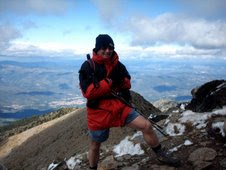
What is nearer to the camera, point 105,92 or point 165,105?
point 105,92

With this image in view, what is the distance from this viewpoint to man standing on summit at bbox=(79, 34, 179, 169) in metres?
8.52

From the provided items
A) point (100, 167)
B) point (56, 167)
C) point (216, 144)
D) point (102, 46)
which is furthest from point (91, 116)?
point (56, 167)

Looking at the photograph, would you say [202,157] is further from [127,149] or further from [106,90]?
[106,90]

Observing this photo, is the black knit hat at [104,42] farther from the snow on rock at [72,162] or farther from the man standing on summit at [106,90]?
the snow on rock at [72,162]

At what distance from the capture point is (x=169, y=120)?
14391mm

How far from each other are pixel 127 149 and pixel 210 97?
447 cm

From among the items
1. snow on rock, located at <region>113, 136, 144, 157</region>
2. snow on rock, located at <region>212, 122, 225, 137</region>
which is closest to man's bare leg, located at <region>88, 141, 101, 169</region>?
snow on rock, located at <region>113, 136, 144, 157</region>

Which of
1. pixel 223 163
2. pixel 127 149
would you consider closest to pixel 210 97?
pixel 127 149

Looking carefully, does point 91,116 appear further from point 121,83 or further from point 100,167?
point 100,167

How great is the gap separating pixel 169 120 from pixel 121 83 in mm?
6011

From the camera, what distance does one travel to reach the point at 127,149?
1292cm

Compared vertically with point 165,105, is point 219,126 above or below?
above

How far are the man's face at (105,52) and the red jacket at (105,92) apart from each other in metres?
0.12

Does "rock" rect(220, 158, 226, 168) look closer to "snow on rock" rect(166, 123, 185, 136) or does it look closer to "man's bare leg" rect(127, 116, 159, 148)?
"man's bare leg" rect(127, 116, 159, 148)
